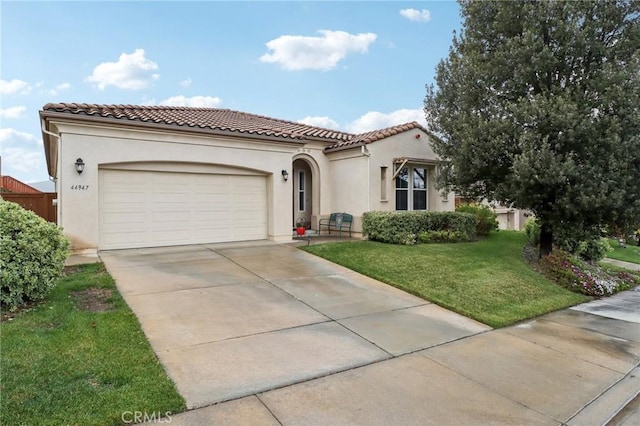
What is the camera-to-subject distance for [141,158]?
1023 cm

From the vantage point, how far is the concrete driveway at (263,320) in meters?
3.89

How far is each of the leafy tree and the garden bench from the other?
15.4 feet

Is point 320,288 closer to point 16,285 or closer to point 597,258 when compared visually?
point 16,285

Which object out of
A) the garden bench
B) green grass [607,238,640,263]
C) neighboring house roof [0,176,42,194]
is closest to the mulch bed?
the garden bench

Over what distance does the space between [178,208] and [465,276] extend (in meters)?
8.09

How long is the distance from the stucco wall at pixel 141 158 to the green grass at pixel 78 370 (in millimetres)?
4588

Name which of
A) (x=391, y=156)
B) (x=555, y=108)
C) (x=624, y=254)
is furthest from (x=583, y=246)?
(x=624, y=254)

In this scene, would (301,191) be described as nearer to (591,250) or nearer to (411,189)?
(411,189)

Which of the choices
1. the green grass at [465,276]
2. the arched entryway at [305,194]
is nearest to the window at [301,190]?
the arched entryway at [305,194]

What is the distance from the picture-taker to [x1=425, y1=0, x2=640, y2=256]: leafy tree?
8.43 metres

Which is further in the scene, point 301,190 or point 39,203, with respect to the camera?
point 301,190

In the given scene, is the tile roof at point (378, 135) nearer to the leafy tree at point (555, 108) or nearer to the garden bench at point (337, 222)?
the garden bench at point (337, 222)

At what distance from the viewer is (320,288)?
23.7 ft

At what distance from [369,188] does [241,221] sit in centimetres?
467
